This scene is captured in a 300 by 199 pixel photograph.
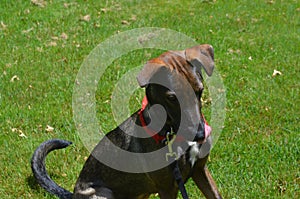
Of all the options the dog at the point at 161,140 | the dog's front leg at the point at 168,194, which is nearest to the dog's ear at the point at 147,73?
the dog at the point at 161,140

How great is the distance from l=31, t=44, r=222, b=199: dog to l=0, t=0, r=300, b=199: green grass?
38.4 inches

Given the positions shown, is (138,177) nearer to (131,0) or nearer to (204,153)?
(204,153)

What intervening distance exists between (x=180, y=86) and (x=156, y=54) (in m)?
4.67

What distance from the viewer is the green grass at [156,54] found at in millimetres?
5023

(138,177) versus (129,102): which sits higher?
(138,177)

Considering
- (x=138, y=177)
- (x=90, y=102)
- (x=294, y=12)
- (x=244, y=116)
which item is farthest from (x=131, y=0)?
(x=138, y=177)

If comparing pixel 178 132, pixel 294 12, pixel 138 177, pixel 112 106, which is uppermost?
pixel 178 132

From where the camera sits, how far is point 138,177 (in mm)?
3836

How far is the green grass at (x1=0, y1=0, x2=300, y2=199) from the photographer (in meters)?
5.02

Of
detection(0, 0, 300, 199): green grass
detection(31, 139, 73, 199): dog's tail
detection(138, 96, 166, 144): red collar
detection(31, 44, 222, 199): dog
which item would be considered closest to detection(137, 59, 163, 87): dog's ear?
detection(31, 44, 222, 199): dog

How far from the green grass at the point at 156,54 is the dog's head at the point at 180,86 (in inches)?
60.7

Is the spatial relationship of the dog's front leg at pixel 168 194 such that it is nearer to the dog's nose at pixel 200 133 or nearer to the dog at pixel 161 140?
the dog at pixel 161 140

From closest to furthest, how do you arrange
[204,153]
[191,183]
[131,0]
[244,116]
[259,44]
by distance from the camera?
[204,153] → [191,183] → [244,116] → [259,44] → [131,0]

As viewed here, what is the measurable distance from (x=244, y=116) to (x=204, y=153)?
7.86 feet
